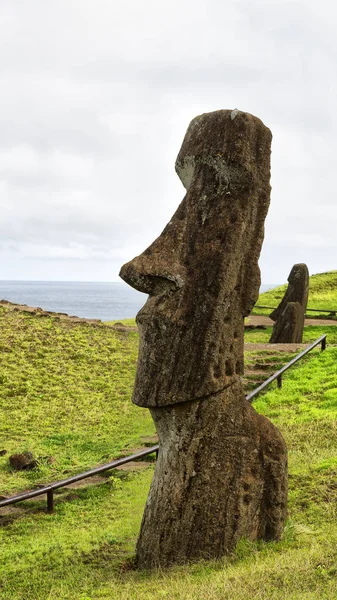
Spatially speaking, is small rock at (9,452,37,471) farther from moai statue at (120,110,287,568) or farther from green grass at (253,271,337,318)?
green grass at (253,271,337,318)

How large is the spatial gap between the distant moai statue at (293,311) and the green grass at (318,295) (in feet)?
28.7

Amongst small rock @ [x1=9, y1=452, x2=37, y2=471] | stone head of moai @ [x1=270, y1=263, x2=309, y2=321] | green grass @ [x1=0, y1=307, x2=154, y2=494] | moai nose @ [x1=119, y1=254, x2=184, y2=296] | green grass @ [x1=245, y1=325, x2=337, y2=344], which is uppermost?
stone head of moai @ [x1=270, y1=263, x2=309, y2=321]

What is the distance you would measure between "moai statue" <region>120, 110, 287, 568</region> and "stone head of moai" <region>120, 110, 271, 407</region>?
0.03ft

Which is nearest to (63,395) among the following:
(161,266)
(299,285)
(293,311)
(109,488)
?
(109,488)

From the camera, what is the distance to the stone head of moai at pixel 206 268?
667cm

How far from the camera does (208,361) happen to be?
6.65 metres

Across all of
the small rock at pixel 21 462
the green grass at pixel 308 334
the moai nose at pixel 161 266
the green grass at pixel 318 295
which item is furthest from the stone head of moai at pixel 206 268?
the green grass at pixel 318 295

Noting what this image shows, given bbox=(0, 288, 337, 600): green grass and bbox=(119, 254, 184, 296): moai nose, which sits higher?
bbox=(119, 254, 184, 296): moai nose

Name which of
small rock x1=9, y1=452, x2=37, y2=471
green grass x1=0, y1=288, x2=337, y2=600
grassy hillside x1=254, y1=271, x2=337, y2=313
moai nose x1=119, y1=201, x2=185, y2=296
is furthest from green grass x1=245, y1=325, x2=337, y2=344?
moai nose x1=119, y1=201, x2=185, y2=296

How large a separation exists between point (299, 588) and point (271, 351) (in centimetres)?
1365

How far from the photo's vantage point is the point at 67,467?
38.0ft

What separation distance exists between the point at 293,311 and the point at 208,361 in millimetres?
14559

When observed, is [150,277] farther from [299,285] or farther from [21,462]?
[299,285]

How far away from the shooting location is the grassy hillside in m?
34.6
